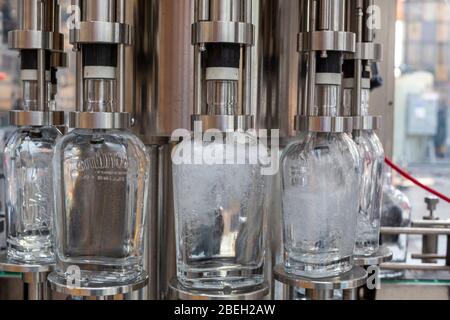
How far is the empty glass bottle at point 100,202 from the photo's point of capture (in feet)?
1.51

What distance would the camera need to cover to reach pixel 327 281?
0.47m

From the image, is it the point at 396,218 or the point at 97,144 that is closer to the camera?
the point at 97,144

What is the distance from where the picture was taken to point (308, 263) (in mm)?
482

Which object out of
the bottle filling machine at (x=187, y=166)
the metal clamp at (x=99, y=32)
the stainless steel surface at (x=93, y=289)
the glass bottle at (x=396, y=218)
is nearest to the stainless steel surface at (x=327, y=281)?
the bottle filling machine at (x=187, y=166)

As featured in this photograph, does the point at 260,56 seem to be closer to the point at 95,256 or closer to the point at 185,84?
the point at 185,84

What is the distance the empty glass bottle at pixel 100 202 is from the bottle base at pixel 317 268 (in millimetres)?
115

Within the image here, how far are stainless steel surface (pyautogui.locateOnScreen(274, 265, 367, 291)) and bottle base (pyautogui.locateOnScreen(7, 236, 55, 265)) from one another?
0.18 metres

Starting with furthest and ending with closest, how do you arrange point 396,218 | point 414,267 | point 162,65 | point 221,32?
point 396,218 → point 414,267 → point 162,65 → point 221,32

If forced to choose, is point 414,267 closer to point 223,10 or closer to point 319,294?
point 319,294

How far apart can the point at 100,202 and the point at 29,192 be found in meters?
0.10

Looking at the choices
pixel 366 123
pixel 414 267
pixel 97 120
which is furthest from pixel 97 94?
pixel 414 267

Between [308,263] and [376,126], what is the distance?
168 millimetres

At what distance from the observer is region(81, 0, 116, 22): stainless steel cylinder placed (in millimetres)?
447
